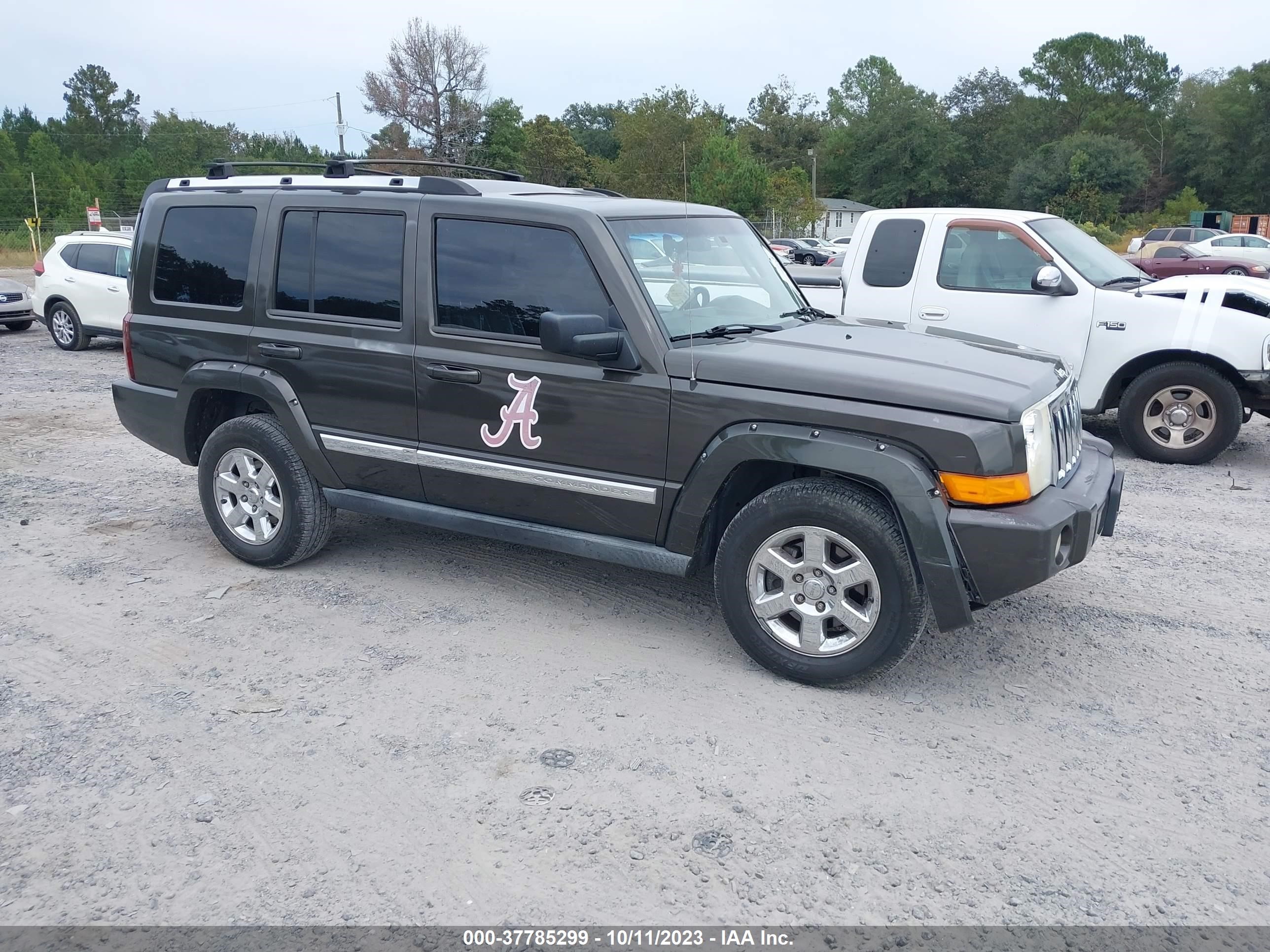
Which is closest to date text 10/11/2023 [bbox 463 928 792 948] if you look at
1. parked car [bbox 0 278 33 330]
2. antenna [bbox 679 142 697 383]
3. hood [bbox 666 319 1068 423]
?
hood [bbox 666 319 1068 423]

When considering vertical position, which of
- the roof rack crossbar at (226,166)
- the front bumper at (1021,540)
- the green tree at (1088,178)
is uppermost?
the green tree at (1088,178)

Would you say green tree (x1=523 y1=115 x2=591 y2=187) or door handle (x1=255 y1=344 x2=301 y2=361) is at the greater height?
green tree (x1=523 y1=115 x2=591 y2=187)

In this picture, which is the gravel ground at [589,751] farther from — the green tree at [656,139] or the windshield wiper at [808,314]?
the green tree at [656,139]

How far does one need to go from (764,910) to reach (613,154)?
10496 centimetres

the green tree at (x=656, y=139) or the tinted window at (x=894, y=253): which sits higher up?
the green tree at (x=656, y=139)

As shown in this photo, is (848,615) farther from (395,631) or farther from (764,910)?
(395,631)

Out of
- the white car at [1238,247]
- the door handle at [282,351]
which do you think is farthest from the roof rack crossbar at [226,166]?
the white car at [1238,247]

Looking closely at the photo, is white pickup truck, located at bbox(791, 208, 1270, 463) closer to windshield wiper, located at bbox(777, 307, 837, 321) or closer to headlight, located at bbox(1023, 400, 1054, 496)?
windshield wiper, located at bbox(777, 307, 837, 321)

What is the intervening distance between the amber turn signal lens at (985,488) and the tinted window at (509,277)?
1.59 metres

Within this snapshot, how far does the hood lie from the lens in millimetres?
3969

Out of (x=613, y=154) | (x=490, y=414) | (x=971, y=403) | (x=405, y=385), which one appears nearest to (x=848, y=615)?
(x=971, y=403)

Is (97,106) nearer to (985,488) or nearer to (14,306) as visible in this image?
(14,306)

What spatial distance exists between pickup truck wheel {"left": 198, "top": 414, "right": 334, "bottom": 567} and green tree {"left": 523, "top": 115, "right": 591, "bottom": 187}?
6057cm

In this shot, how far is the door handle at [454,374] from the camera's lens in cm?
479
